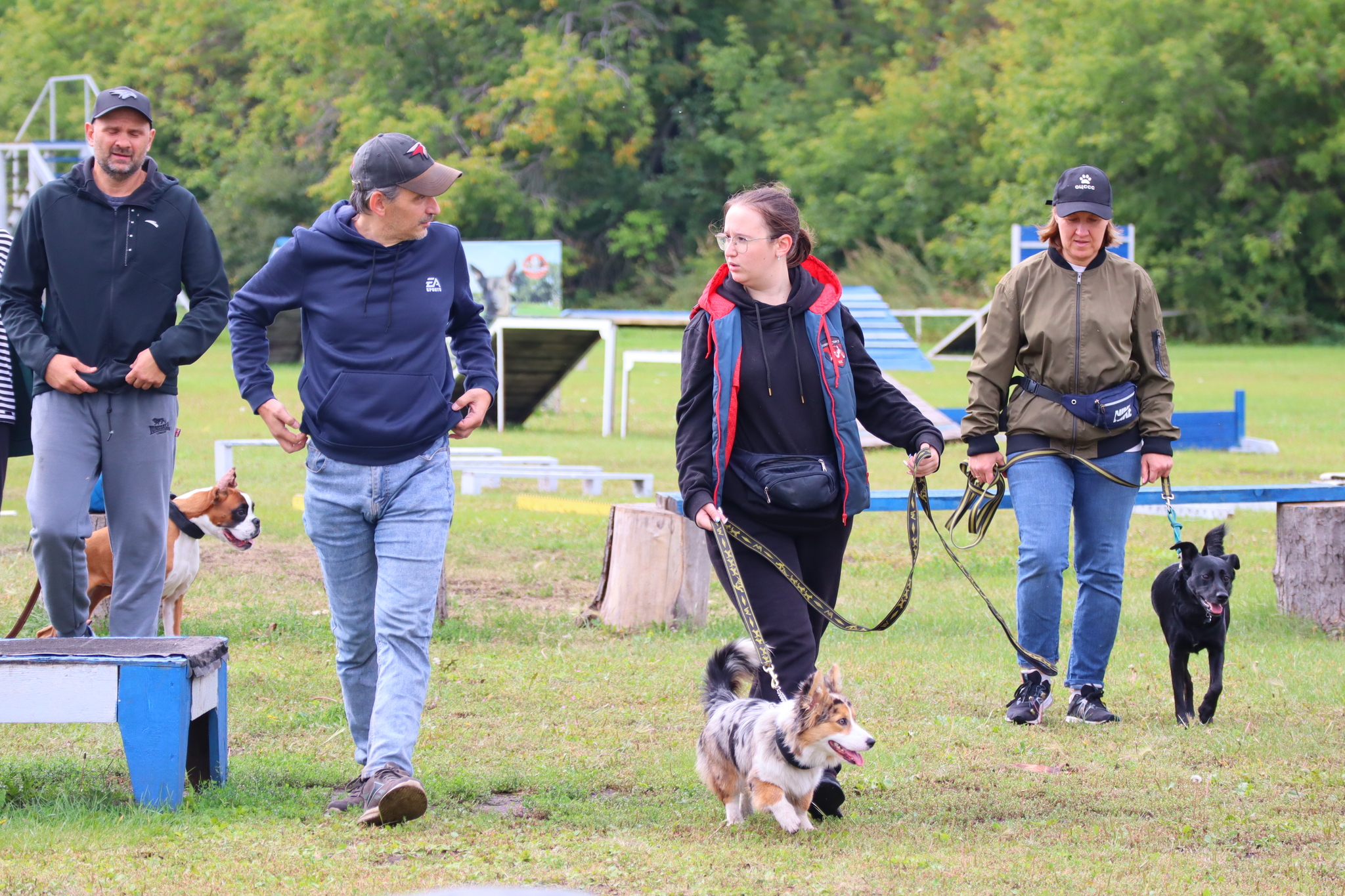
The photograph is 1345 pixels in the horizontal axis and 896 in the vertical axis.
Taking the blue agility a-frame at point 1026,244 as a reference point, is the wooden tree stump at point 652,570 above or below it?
below

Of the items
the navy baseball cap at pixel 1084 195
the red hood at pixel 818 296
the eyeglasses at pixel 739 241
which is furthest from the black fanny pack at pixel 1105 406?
the eyeglasses at pixel 739 241

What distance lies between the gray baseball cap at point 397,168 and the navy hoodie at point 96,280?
3.64 ft

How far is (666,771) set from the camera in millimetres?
4676

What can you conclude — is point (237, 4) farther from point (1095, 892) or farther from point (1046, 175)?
point (1095, 892)

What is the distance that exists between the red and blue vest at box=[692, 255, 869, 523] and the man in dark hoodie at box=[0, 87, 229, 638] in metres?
1.82

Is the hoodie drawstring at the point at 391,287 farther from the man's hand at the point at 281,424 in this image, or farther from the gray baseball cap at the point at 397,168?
the man's hand at the point at 281,424

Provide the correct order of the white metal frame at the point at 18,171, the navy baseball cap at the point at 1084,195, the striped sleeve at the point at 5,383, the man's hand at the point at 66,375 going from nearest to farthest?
the man's hand at the point at 66,375 < the striped sleeve at the point at 5,383 < the navy baseball cap at the point at 1084,195 < the white metal frame at the point at 18,171

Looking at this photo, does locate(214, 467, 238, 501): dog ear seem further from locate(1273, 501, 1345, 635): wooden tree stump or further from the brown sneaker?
locate(1273, 501, 1345, 635): wooden tree stump

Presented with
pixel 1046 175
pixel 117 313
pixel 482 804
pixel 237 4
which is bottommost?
pixel 482 804

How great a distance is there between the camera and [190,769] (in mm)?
4387

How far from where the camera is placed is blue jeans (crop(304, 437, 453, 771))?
400cm

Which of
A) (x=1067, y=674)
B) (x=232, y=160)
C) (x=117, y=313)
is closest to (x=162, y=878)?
A: (x=117, y=313)

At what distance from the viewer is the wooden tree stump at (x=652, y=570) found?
701 cm

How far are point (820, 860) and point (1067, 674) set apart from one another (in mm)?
2012
